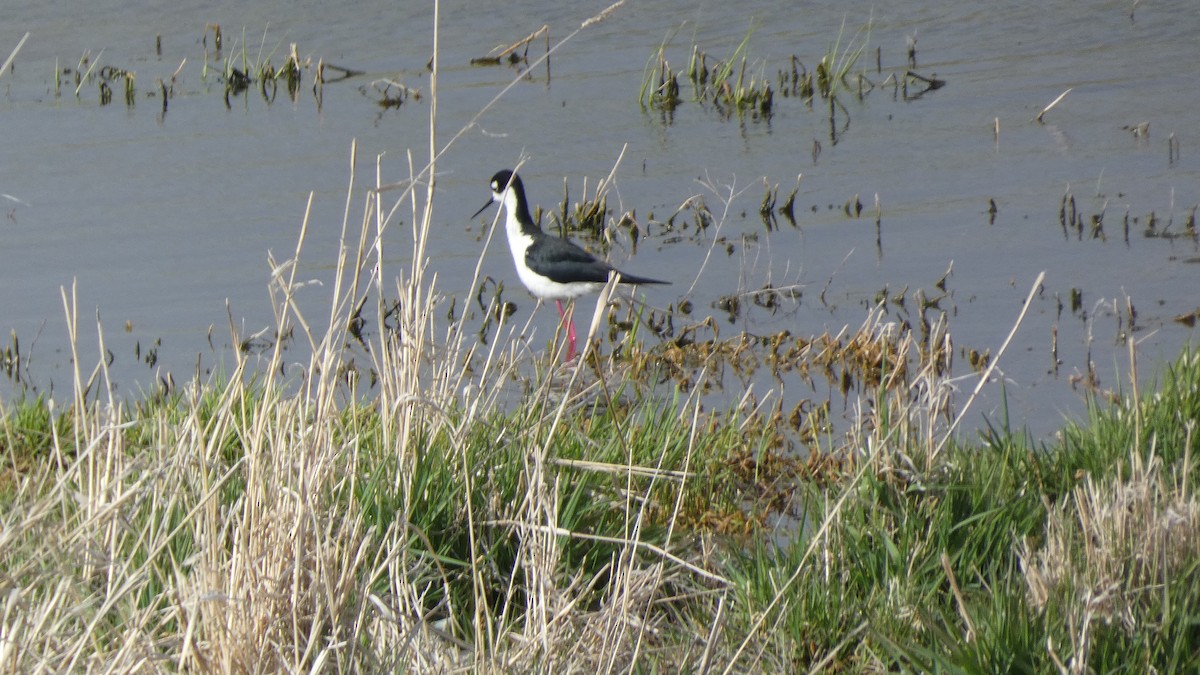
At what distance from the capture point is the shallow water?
7059mm

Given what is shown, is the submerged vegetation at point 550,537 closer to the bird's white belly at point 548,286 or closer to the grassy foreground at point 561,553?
the grassy foreground at point 561,553

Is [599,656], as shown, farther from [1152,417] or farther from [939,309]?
[939,309]

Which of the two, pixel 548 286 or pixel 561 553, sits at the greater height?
pixel 561 553

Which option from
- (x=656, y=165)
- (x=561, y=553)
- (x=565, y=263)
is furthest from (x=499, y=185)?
(x=561, y=553)

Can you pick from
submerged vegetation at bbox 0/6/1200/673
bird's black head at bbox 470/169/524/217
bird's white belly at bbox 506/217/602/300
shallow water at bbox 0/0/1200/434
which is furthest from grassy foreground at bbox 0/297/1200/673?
bird's black head at bbox 470/169/524/217

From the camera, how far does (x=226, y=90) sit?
12.5 meters

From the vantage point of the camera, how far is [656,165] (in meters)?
9.84

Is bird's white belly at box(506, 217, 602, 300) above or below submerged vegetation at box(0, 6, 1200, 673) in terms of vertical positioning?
below

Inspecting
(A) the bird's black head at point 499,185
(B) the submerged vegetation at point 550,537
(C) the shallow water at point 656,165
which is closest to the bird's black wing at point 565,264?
(C) the shallow water at point 656,165

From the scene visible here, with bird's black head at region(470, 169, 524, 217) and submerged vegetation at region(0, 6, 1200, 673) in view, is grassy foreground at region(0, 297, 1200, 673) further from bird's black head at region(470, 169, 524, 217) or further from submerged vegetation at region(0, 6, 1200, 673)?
bird's black head at region(470, 169, 524, 217)

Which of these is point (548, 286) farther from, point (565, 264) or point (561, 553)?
point (561, 553)

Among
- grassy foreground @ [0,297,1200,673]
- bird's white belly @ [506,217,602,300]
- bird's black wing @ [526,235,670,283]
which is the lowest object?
bird's white belly @ [506,217,602,300]

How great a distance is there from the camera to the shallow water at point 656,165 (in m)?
7.06

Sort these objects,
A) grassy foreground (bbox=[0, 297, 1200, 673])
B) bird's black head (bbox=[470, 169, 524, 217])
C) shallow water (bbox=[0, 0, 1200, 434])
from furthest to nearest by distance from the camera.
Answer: bird's black head (bbox=[470, 169, 524, 217]) < shallow water (bbox=[0, 0, 1200, 434]) < grassy foreground (bbox=[0, 297, 1200, 673])
